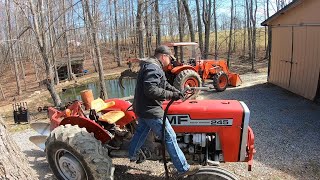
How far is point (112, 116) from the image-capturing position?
15.1 ft

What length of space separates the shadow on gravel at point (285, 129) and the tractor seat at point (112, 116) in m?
2.66

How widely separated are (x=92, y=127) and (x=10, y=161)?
7.85 feet

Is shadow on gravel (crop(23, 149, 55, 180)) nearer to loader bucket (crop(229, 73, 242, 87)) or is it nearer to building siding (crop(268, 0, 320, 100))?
building siding (crop(268, 0, 320, 100))

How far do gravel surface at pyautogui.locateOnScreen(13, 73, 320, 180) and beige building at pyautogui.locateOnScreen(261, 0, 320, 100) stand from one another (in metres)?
0.70

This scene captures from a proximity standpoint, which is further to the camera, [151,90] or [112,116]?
[112,116]

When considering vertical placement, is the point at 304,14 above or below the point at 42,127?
above

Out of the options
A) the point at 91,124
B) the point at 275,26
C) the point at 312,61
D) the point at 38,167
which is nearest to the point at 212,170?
the point at 91,124

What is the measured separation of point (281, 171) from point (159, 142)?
2.28 meters

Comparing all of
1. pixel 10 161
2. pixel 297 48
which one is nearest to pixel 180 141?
pixel 10 161

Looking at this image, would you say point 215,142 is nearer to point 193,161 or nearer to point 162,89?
point 193,161

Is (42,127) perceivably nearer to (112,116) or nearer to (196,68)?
(112,116)

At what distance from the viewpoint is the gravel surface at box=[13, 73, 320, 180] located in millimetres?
5215

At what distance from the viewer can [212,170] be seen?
3.89 m

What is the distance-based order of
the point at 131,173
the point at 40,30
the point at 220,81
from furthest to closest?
the point at 220,81 → the point at 40,30 → the point at 131,173
